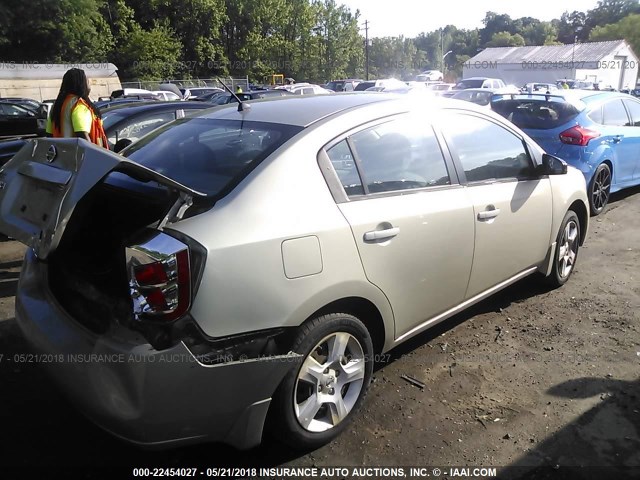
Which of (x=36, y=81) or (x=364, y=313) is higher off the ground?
(x=36, y=81)

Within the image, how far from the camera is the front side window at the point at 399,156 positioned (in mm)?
2799

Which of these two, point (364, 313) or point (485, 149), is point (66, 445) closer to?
point (364, 313)

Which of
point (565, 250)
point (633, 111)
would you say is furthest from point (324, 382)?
point (633, 111)

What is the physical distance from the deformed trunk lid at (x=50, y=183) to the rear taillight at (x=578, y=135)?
5815mm

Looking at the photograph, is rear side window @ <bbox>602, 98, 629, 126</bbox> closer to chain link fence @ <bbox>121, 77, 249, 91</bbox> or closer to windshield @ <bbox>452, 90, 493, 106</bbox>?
windshield @ <bbox>452, 90, 493, 106</bbox>

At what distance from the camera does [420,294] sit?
9.80 feet

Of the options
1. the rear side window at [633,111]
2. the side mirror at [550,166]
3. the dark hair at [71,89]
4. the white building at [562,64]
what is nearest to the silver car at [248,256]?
the side mirror at [550,166]

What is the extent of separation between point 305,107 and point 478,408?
77.8 inches

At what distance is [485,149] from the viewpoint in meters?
3.54

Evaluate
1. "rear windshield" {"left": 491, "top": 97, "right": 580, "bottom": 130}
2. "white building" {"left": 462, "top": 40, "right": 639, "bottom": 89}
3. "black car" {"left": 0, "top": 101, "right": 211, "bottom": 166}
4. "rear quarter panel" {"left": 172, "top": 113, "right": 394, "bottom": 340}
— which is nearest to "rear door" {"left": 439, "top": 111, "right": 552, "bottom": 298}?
"rear quarter panel" {"left": 172, "top": 113, "right": 394, "bottom": 340}

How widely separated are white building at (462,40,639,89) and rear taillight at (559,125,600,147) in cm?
5039

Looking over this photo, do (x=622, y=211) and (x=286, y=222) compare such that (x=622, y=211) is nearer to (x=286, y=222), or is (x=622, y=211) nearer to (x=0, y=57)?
(x=286, y=222)

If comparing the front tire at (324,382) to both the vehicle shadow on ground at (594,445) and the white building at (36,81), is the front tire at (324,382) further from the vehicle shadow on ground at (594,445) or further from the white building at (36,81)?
the white building at (36,81)

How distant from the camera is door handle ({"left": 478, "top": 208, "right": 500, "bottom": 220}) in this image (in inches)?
129
